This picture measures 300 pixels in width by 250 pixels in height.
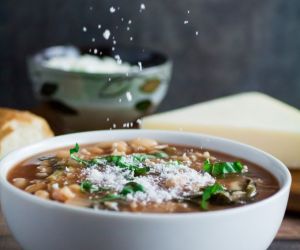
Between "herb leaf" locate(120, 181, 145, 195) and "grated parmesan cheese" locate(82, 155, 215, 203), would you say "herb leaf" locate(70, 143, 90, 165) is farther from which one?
"herb leaf" locate(120, 181, 145, 195)

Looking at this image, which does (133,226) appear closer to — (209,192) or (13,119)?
(209,192)

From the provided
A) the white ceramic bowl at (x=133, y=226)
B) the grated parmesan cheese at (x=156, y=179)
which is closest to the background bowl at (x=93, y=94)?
the grated parmesan cheese at (x=156, y=179)

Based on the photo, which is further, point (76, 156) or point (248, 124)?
point (248, 124)

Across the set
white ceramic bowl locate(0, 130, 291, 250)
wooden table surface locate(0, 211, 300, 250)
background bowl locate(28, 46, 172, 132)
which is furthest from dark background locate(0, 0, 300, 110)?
white ceramic bowl locate(0, 130, 291, 250)

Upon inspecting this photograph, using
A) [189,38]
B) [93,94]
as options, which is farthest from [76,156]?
[189,38]

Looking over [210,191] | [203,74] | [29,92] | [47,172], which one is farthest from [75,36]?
[210,191]

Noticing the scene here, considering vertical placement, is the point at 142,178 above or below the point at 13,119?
above
